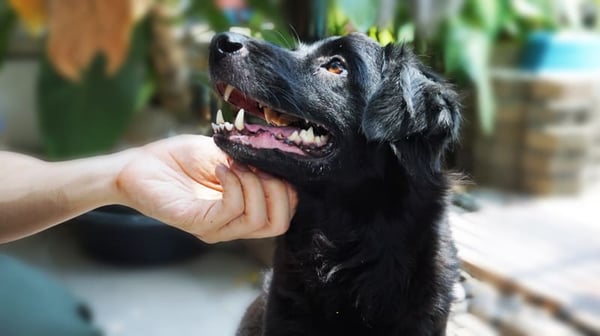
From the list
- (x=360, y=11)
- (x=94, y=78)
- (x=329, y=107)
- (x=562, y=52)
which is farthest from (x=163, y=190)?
(x=562, y=52)

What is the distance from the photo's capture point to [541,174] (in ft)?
4.89

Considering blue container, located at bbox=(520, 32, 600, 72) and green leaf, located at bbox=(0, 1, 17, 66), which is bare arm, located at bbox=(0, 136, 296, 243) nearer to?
green leaf, located at bbox=(0, 1, 17, 66)

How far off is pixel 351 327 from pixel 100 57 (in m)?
0.58

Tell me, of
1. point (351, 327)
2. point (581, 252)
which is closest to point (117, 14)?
point (351, 327)

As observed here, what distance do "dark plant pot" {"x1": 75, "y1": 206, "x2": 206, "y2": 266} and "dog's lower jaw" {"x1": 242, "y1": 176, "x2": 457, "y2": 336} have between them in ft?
0.39

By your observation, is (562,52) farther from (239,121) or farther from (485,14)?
(239,121)

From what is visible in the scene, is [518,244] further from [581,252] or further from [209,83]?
[209,83]

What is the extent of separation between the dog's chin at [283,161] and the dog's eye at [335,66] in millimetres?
68

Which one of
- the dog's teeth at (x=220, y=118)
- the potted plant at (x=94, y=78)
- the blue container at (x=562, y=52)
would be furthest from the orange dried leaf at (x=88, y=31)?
the blue container at (x=562, y=52)

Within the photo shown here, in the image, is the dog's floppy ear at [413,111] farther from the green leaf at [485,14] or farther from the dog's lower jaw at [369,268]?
the green leaf at [485,14]

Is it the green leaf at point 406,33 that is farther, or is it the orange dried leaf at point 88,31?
the orange dried leaf at point 88,31

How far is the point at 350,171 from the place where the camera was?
50cm

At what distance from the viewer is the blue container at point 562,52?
1219 millimetres

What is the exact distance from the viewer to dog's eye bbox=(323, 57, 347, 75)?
0.51m
